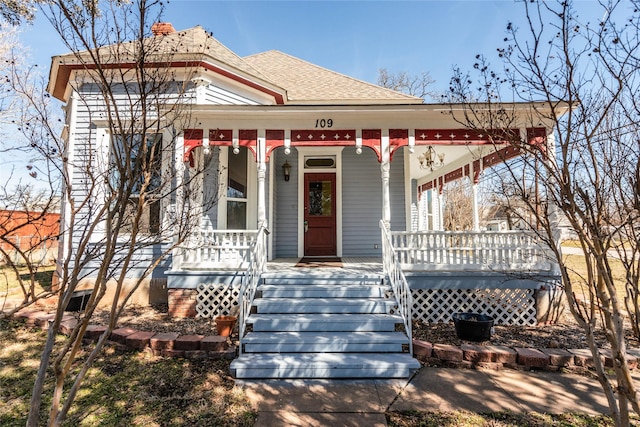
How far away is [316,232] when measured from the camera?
8.52m

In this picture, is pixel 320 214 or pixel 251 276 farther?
pixel 320 214

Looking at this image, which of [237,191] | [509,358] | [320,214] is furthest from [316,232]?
[509,358]

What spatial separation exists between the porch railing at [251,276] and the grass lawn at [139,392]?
61 cm

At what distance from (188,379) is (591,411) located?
4.08 metres

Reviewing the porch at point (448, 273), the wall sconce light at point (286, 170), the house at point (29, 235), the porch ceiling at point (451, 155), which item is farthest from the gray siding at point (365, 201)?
the house at point (29, 235)

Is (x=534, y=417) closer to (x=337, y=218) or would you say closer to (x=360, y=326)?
(x=360, y=326)

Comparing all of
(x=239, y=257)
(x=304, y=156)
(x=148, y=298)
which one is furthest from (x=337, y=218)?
(x=148, y=298)

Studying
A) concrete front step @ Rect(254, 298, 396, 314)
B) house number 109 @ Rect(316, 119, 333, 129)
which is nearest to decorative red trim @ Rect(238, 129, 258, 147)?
house number 109 @ Rect(316, 119, 333, 129)

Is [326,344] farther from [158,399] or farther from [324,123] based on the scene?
[324,123]

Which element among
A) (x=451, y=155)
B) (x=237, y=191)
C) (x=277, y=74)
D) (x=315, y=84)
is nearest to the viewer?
(x=237, y=191)

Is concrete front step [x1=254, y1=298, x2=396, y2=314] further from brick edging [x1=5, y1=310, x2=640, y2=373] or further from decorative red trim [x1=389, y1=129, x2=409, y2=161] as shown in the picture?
decorative red trim [x1=389, y1=129, x2=409, y2=161]

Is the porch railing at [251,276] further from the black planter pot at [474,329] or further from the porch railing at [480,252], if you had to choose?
the black planter pot at [474,329]

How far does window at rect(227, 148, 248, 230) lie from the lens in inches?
292

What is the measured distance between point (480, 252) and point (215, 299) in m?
4.70
